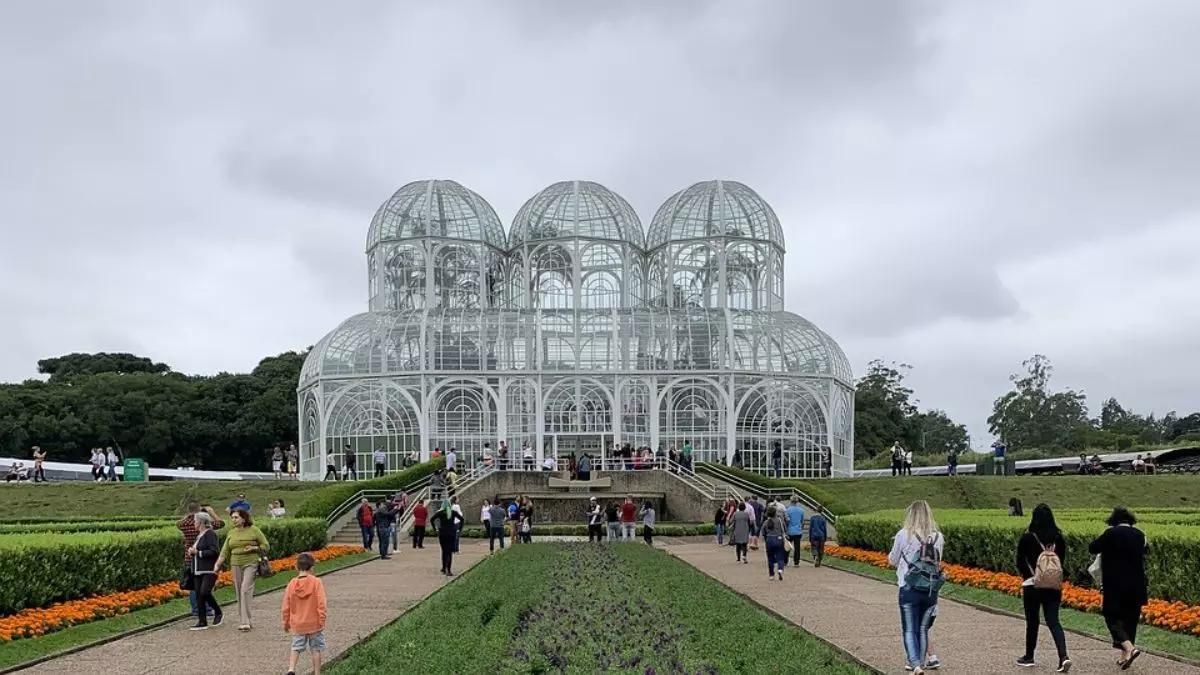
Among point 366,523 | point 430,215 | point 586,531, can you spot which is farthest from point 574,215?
point 366,523

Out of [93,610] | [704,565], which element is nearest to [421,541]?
[704,565]

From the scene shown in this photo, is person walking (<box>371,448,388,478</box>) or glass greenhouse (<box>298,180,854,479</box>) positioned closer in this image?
person walking (<box>371,448,388,478</box>)

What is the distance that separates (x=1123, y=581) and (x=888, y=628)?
3672 mm

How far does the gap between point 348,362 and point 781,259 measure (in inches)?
856

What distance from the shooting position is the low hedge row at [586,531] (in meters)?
35.1

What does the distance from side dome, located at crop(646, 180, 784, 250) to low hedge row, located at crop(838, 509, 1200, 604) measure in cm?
2953

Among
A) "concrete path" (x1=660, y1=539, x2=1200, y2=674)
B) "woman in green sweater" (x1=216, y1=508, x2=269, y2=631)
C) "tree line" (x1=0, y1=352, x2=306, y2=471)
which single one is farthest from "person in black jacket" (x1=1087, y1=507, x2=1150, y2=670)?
"tree line" (x1=0, y1=352, x2=306, y2=471)

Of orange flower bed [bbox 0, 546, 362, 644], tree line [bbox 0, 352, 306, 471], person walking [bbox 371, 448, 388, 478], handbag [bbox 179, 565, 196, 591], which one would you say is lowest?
orange flower bed [bbox 0, 546, 362, 644]

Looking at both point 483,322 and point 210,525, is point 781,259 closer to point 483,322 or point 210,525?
point 483,322

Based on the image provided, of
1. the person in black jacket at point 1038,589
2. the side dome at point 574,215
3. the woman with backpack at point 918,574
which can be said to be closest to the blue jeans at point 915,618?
the woman with backpack at point 918,574

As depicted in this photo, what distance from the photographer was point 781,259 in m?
57.4

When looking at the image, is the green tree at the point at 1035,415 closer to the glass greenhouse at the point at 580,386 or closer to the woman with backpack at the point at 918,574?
the glass greenhouse at the point at 580,386

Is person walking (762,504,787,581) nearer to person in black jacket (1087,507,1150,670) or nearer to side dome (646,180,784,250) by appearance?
person in black jacket (1087,507,1150,670)

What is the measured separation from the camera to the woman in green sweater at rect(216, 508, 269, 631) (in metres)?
14.5
